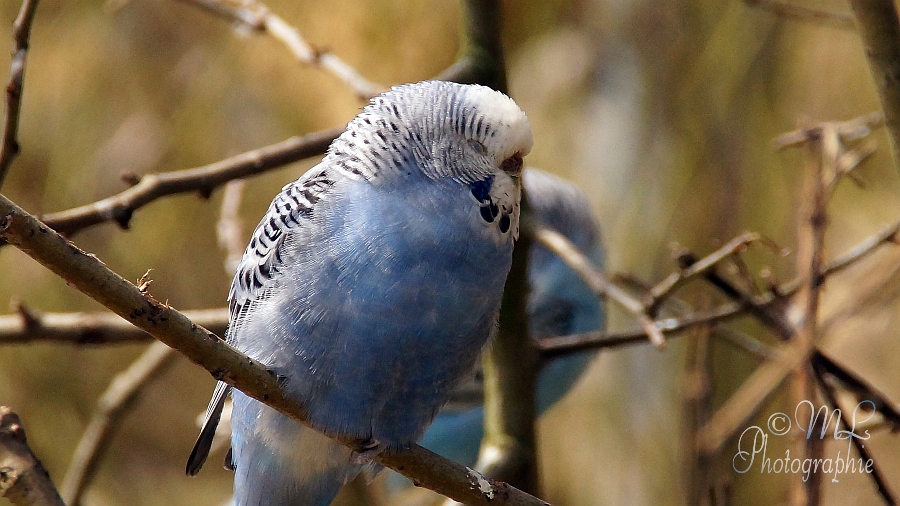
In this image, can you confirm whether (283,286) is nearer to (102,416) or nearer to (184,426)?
(102,416)

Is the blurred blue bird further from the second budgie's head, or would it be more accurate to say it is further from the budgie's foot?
the second budgie's head

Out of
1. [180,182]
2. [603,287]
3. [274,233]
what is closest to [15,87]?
[180,182]

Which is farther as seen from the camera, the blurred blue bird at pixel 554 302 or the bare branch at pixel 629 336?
the blurred blue bird at pixel 554 302

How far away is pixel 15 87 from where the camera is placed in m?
1.80

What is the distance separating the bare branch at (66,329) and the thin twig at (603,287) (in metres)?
0.99

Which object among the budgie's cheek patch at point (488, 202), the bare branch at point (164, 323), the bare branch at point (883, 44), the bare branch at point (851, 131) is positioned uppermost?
the bare branch at point (851, 131)

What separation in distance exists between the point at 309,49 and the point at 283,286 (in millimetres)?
1032

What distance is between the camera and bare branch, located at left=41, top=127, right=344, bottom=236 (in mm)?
1980

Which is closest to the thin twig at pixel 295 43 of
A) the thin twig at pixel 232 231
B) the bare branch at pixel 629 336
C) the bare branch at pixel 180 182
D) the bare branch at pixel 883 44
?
the bare branch at pixel 180 182

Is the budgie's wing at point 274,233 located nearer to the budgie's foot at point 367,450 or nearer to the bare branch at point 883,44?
the budgie's foot at point 367,450

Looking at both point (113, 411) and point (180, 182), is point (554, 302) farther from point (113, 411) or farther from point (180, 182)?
point (180, 182)

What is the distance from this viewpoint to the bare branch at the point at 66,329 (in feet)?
7.64

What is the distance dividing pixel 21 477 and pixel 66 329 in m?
1.03

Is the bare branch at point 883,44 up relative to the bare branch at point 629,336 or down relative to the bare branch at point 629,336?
up
